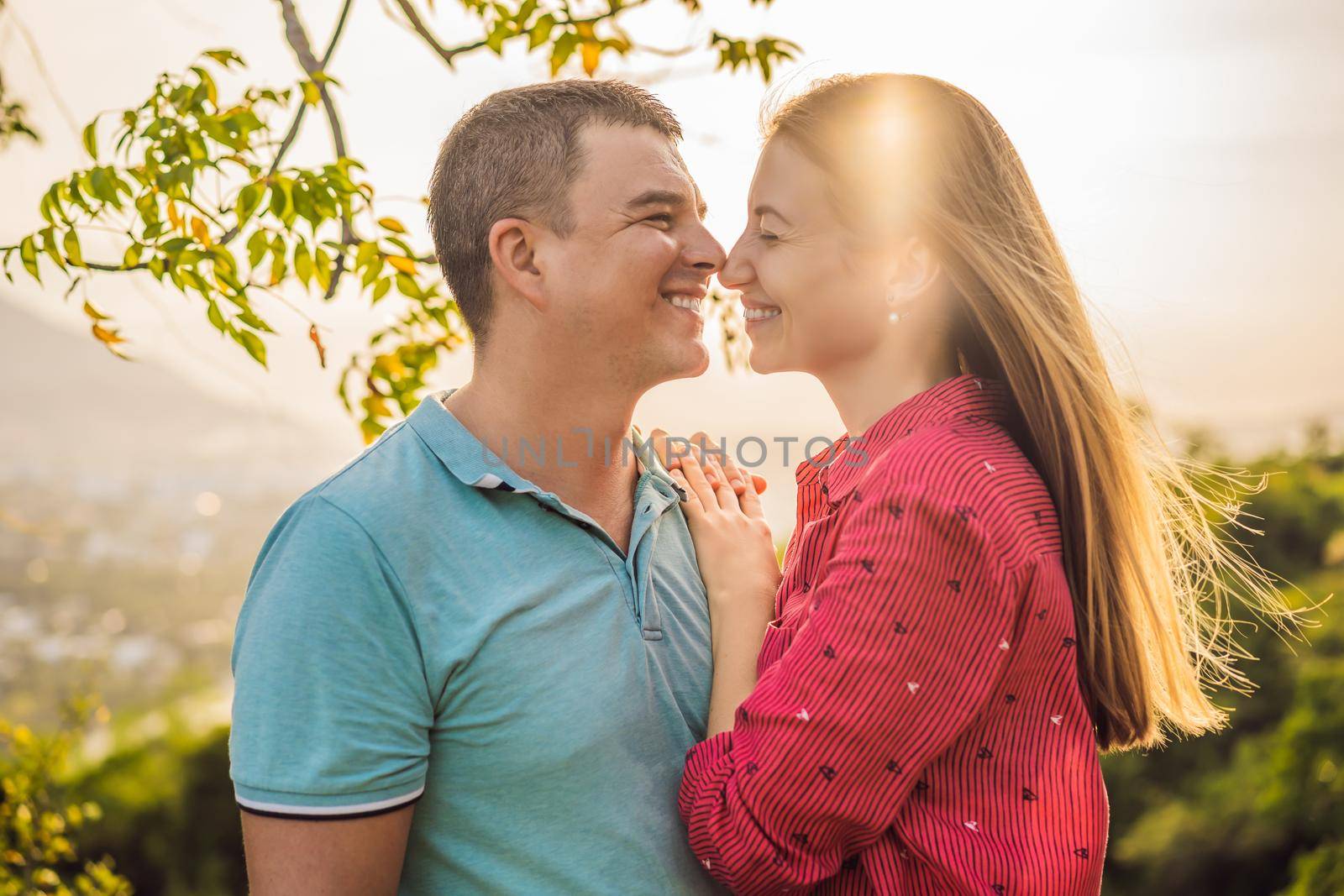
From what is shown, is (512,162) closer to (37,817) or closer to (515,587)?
(515,587)

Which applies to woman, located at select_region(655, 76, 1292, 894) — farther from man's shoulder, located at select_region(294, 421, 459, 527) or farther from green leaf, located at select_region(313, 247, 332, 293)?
green leaf, located at select_region(313, 247, 332, 293)

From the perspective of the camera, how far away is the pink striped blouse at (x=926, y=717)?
4.72 ft

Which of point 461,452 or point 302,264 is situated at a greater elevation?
point 302,264

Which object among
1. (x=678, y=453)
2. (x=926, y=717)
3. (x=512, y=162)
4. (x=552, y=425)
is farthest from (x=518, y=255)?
(x=926, y=717)

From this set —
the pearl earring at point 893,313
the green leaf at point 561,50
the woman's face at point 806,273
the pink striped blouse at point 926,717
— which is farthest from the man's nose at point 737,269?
the green leaf at point 561,50

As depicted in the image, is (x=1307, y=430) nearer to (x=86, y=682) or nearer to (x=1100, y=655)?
(x=1100, y=655)

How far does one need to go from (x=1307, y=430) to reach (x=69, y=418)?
6364 millimetres

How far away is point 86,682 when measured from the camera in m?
3.45

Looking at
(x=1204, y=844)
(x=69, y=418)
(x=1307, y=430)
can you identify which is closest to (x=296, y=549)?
(x=1204, y=844)

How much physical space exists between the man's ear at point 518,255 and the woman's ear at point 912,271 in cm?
62

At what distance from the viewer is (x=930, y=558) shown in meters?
1.44

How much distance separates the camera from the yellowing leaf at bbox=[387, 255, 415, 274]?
2123mm

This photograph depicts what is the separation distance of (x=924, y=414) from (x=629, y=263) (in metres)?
0.61

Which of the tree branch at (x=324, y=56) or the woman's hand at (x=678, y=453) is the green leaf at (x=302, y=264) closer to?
the tree branch at (x=324, y=56)
